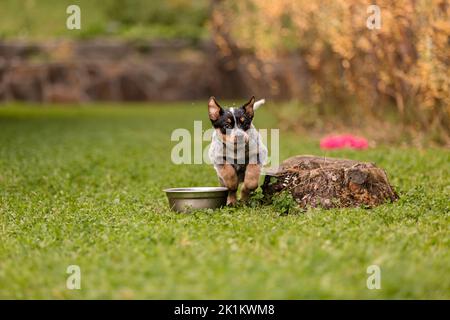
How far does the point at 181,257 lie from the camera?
597 centimetres

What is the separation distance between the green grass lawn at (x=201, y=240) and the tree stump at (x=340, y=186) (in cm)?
30

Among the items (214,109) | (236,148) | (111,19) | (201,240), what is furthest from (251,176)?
(111,19)

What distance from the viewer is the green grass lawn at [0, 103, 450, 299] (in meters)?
5.27

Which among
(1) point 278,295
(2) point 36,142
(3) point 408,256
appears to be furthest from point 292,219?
(2) point 36,142

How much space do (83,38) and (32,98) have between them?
3707 mm

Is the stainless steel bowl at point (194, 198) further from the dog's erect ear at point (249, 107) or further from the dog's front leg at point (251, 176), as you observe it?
the dog's erect ear at point (249, 107)

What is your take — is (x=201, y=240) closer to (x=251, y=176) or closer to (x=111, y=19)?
(x=251, y=176)

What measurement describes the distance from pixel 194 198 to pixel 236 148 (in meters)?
0.65

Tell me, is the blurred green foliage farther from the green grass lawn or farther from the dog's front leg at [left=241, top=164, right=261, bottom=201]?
the dog's front leg at [left=241, top=164, right=261, bottom=201]

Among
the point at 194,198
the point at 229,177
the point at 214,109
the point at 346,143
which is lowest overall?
the point at 194,198

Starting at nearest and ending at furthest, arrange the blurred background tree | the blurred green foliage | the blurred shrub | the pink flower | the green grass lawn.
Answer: the green grass lawn → the blurred shrub → the blurred background tree → the pink flower → the blurred green foliage

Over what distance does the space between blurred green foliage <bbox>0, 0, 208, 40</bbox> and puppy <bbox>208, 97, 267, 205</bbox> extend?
27.0 metres

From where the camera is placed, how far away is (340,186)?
8.11 m

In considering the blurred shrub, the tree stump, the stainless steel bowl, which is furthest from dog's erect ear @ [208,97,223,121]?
the blurred shrub
